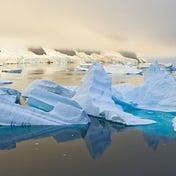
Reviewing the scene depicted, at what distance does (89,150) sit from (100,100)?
252 cm

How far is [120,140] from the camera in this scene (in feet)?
15.4

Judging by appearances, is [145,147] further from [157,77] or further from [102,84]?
[157,77]

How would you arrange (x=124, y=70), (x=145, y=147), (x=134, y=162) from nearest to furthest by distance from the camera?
1. (x=134, y=162)
2. (x=145, y=147)
3. (x=124, y=70)

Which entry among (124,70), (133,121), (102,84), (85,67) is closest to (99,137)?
(133,121)

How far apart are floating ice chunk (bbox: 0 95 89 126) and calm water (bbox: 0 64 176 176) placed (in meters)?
0.17

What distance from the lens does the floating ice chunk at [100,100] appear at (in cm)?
588

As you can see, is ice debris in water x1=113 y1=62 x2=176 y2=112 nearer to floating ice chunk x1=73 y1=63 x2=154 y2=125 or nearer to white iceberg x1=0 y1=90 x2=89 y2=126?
floating ice chunk x1=73 y1=63 x2=154 y2=125

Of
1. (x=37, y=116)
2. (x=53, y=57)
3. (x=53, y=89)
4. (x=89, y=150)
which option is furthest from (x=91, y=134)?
(x=53, y=57)

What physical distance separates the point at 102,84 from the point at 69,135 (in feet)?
8.65

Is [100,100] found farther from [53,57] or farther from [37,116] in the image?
[53,57]

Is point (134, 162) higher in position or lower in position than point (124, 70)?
higher

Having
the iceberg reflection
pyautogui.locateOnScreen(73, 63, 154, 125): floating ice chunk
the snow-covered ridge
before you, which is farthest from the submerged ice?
the snow-covered ridge

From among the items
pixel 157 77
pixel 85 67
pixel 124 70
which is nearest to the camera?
pixel 157 77

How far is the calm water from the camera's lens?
3.46 m
